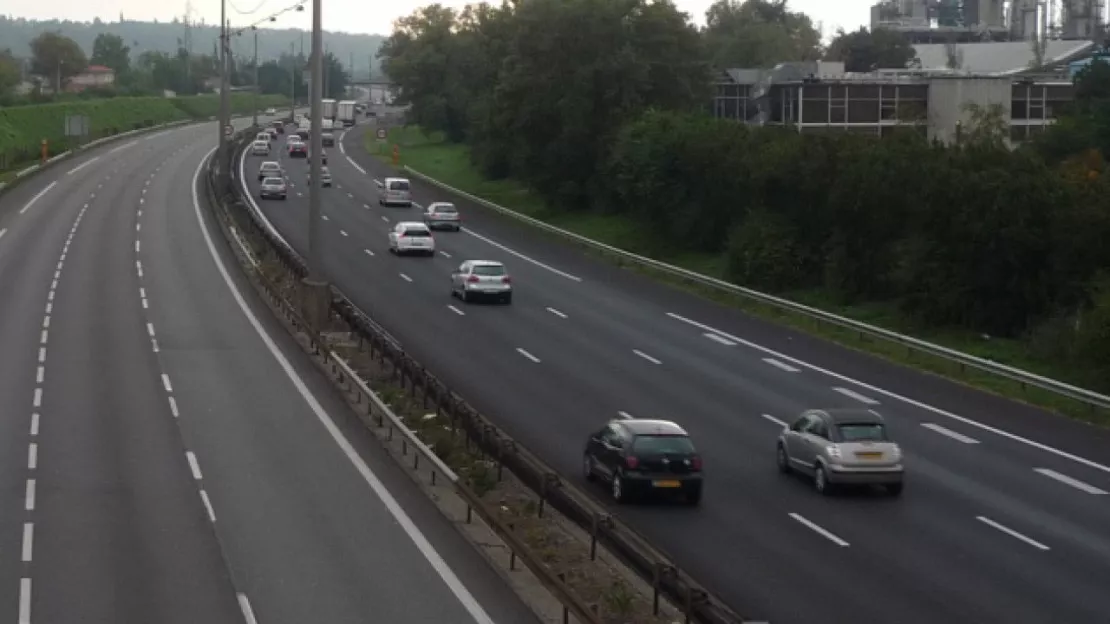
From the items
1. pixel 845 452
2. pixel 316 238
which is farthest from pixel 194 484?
pixel 316 238

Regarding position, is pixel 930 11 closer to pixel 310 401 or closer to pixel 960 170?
pixel 960 170

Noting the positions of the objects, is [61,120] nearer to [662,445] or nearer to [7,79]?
[7,79]

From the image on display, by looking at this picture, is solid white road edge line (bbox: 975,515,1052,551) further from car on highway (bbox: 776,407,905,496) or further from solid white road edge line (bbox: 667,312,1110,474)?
solid white road edge line (bbox: 667,312,1110,474)

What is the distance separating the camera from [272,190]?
252 ft

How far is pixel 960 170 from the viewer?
4375cm

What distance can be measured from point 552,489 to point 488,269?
2608cm

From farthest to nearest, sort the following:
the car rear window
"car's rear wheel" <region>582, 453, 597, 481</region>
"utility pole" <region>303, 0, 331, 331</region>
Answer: the car rear window → "utility pole" <region>303, 0, 331, 331</region> → "car's rear wheel" <region>582, 453, 597, 481</region>

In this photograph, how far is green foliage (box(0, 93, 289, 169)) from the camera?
111188 mm

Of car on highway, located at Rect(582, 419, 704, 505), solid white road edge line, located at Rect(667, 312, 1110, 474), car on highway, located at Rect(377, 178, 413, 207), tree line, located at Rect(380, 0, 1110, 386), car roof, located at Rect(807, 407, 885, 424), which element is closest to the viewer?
car on highway, located at Rect(582, 419, 704, 505)

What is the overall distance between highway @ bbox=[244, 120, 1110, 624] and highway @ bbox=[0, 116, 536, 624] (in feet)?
10.8

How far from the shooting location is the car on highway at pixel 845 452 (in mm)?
24312

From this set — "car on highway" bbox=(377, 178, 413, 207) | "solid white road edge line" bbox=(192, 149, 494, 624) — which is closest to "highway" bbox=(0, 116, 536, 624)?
"solid white road edge line" bbox=(192, 149, 494, 624)

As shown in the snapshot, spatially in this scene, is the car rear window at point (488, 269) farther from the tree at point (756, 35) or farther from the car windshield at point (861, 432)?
the tree at point (756, 35)

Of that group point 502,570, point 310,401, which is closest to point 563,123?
point 310,401
